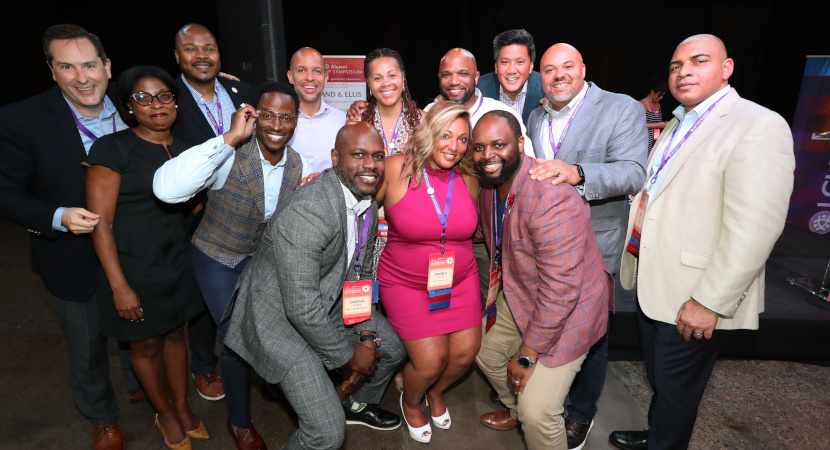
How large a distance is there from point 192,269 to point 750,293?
2498 mm

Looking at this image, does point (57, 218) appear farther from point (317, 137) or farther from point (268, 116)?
point (317, 137)

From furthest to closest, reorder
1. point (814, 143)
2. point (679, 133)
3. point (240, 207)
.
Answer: point (814, 143) → point (240, 207) → point (679, 133)

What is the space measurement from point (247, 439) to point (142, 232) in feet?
3.77

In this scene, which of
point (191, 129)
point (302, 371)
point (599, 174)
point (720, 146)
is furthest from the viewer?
point (191, 129)

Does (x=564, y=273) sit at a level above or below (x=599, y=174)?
below

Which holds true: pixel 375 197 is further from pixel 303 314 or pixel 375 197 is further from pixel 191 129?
pixel 191 129

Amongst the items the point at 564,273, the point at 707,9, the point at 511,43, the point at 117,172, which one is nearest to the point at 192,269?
the point at 117,172

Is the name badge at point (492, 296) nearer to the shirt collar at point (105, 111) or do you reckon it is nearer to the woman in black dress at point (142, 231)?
the woman in black dress at point (142, 231)

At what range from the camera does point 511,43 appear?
9.46ft

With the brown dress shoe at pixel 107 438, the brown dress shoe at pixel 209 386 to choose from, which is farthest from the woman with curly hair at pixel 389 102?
the brown dress shoe at pixel 107 438

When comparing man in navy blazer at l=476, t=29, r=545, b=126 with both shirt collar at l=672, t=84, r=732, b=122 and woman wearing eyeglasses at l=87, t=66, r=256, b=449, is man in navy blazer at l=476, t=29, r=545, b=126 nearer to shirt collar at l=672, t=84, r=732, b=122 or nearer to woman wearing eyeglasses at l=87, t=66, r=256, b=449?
shirt collar at l=672, t=84, r=732, b=122

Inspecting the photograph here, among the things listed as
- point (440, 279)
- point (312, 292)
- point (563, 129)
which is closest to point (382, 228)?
point (440, 279)

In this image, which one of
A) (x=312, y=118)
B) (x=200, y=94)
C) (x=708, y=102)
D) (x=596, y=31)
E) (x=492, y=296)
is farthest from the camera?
(x=596, y=31)

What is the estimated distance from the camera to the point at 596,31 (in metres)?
6.52
